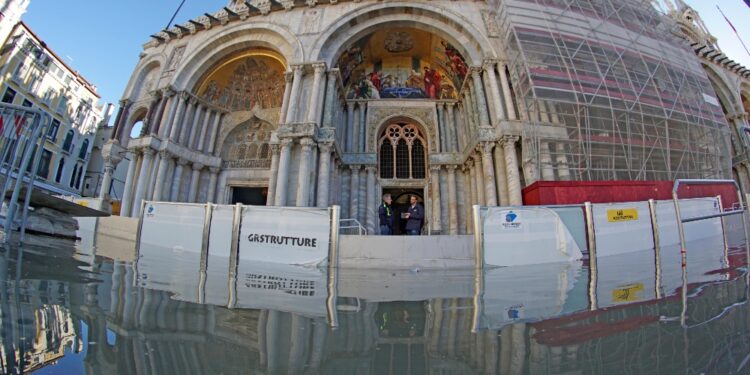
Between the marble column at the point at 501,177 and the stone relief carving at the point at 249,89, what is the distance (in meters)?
10.7

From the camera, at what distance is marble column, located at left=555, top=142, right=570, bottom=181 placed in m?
9.53

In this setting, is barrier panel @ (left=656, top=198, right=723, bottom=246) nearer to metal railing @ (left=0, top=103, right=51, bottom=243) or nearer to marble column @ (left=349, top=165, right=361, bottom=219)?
marble column @ (left=349, top=165, right=361, bottom=219)

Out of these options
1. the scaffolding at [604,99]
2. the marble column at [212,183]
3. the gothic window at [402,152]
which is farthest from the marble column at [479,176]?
the marble column at [212,183]

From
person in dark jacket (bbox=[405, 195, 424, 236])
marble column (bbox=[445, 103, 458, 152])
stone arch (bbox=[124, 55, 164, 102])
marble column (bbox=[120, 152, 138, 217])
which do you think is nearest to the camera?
person in dark jacket (bbox=[405, 195, 424, 236])

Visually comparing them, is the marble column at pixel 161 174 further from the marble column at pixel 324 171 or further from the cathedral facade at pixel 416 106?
the marble column at pixel 324 171

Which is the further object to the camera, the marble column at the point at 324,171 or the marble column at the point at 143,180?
the marble column at the point at 143,180

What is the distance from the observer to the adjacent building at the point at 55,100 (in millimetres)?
18250

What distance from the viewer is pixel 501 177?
33.3ft

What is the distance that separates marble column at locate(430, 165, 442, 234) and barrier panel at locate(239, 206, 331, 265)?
7970mm

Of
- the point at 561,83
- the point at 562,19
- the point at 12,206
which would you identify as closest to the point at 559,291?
the point at 12,206

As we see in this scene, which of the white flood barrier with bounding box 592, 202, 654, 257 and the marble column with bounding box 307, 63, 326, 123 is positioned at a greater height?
the marble column with bounding box 307, 63, 326, 123

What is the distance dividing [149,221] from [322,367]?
639 cm

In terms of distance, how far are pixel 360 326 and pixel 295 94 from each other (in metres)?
10.8

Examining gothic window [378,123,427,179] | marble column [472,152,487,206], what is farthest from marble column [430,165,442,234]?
marble column [472,152,487,206]
